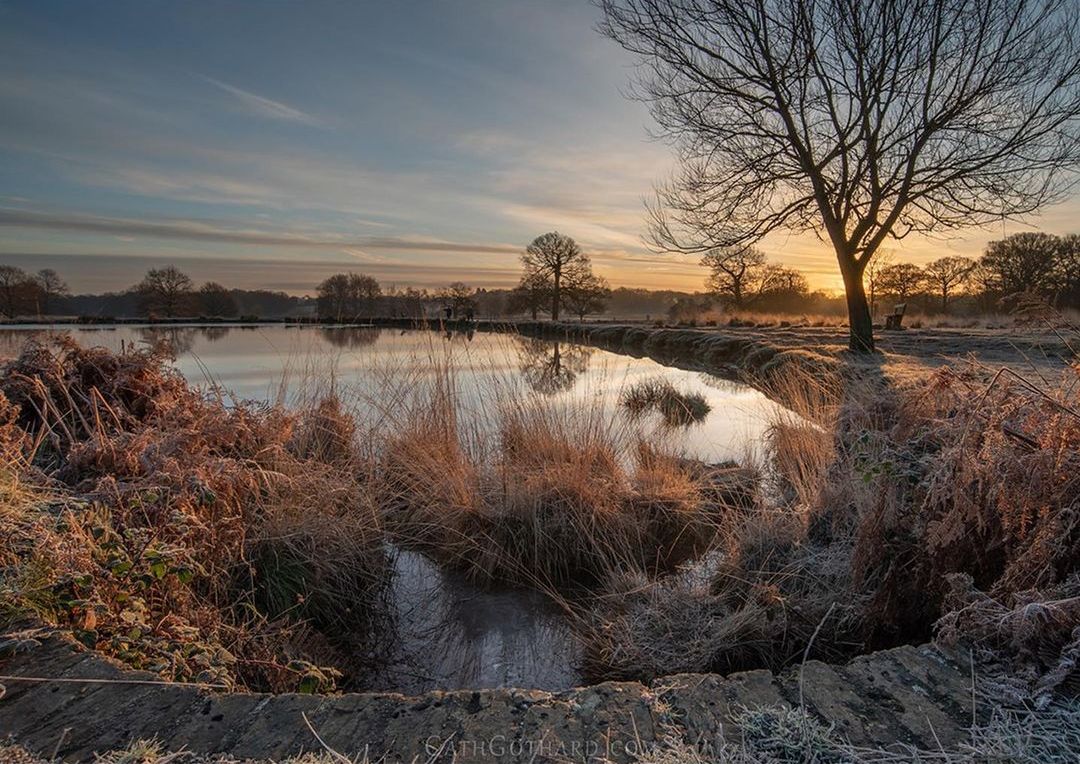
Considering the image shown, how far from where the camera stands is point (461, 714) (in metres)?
1.36

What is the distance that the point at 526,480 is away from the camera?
4.00 meters

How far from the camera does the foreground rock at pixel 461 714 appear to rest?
1244 mm

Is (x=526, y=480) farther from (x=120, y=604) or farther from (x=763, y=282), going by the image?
(x=763, y=282)

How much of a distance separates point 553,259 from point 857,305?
29057 mm

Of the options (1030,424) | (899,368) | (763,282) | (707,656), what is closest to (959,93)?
(899,368)

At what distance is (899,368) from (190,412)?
28.1 ft

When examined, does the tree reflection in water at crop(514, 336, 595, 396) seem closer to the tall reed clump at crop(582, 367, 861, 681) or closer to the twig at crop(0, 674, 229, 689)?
the tall reed clump at crop(582, 367, 861, 681)

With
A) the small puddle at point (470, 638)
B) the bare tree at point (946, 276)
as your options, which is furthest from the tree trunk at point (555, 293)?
the small puddle at point (470, 638)

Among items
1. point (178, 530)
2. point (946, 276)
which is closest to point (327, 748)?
point (178, 530)

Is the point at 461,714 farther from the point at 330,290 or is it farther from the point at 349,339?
the point at 330,290

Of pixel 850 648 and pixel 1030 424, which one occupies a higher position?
pixel 1030 424

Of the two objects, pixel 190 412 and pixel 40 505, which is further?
pixel 190 412

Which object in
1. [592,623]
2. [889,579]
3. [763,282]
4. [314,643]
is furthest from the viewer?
[763,282]

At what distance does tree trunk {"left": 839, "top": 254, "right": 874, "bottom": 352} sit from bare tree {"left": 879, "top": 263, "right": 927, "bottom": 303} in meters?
27.4
